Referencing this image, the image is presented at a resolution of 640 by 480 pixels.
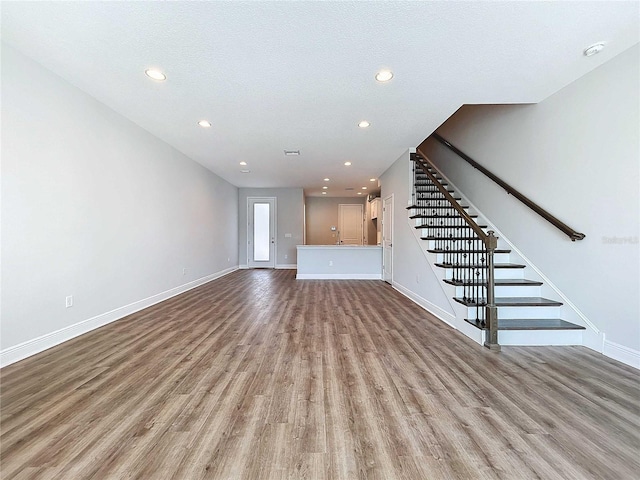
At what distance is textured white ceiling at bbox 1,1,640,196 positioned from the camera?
2.02 m

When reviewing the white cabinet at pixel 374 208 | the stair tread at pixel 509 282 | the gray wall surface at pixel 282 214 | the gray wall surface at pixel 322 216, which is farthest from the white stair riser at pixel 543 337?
the gray wall surface at pixel 322 216

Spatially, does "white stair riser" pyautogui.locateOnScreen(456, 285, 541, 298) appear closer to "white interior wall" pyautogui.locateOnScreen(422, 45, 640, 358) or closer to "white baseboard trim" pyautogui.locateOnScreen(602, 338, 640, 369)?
"white interior wall" pyautogui.locateOnScreen(422, 45, 640, 358)

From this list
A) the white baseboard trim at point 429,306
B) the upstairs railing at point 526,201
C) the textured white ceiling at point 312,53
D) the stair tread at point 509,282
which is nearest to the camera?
the textured white ceiling at point 312,53

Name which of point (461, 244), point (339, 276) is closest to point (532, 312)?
point (461, 244)

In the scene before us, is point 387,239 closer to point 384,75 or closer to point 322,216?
point 384,75

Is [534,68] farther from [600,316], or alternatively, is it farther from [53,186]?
[53,186]

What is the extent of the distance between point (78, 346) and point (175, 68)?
2826 millimetres

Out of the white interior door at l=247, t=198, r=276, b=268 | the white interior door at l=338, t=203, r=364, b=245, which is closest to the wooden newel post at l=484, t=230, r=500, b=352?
the white interior door at l=247, t=198, r=276, b=268

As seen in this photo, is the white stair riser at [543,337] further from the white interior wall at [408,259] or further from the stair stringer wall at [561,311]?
the white interior wall at [408,259]

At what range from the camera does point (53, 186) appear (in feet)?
9.09

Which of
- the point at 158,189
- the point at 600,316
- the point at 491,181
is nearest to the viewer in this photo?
the point at 600,316

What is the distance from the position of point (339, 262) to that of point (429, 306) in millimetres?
3568

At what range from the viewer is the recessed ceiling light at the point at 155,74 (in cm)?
275

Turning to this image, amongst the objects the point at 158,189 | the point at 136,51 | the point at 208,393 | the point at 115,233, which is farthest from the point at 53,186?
the point at 208,393
